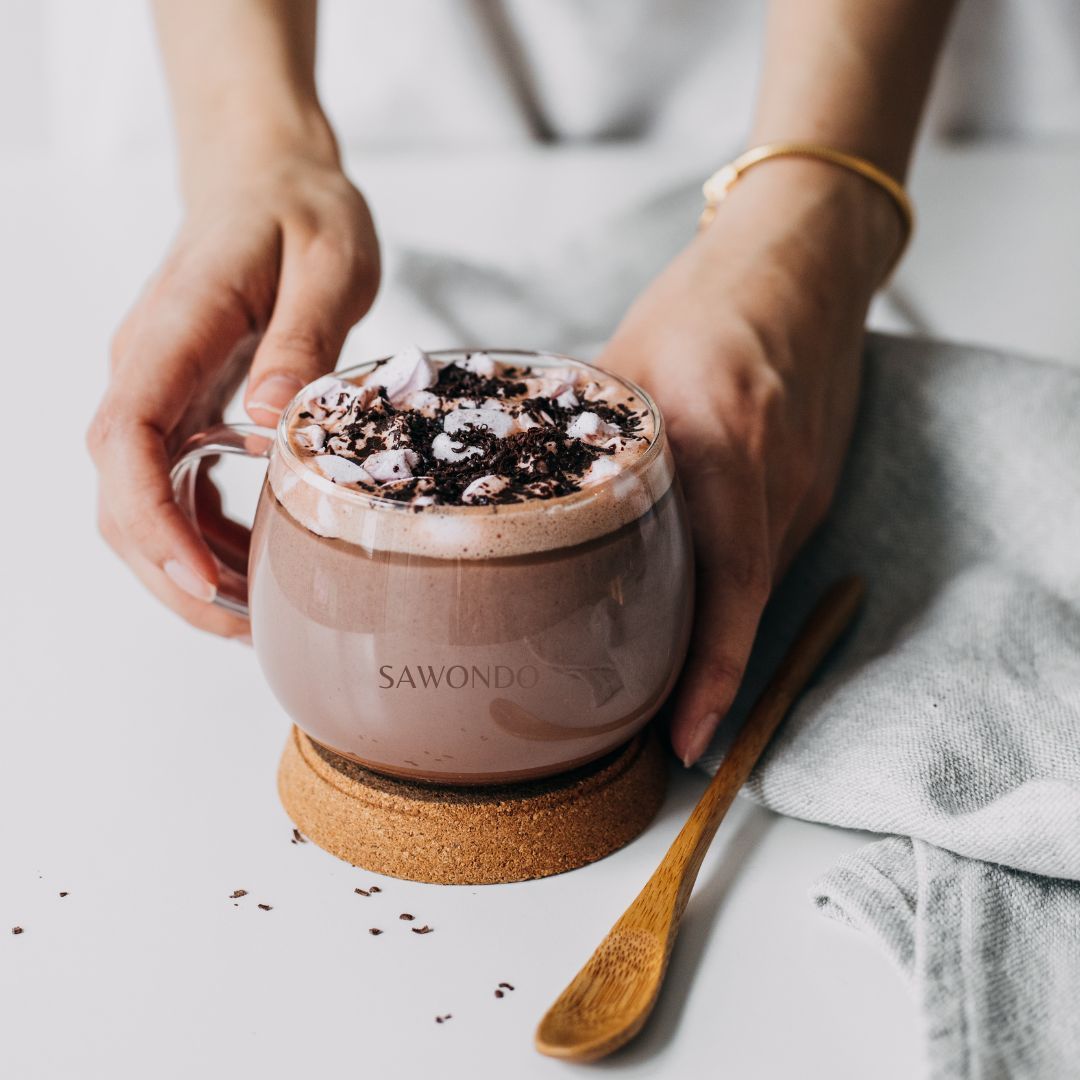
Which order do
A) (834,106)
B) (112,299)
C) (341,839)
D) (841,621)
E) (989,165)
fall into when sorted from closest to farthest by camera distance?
1. (341,839)
2. (841,621)
3. (834,106)
4. (112,299)
5. (989,165)

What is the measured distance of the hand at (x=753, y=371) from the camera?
0.82 meters

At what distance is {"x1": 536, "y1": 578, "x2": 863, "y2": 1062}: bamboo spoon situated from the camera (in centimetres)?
61

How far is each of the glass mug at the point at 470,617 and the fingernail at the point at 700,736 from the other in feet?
0.21

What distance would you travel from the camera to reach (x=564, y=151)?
1.81 metres

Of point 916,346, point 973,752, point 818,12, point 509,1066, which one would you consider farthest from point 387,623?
point 818,12

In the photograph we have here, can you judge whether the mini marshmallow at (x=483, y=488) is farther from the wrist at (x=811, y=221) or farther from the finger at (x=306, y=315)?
the wrist at (x=811, y=221)

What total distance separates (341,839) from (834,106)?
2.44 ft

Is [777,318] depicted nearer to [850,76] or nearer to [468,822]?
[850,76]

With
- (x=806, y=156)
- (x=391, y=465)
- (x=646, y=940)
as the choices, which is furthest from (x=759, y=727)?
(x=806, y=156)

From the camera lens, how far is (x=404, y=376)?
0.76m

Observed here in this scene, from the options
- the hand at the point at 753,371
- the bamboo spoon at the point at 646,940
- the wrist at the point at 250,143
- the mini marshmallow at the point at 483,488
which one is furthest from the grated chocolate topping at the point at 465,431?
the wrist at the point at 250,143

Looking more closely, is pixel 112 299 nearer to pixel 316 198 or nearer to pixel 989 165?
pixel 316 198

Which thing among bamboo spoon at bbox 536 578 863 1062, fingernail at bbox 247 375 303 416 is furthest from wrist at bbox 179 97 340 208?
bamboo spoon at bbox 536 578 863 1062

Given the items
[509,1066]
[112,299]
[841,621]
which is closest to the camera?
[509,1066]
